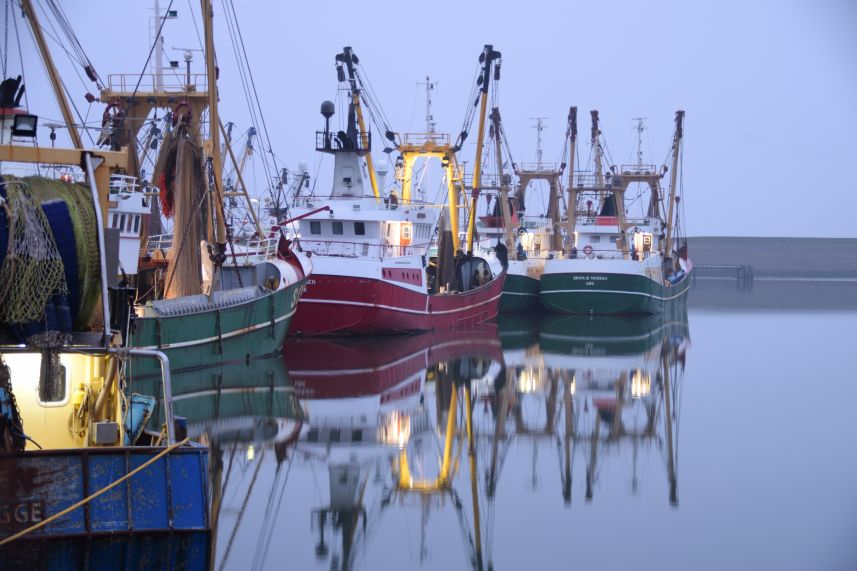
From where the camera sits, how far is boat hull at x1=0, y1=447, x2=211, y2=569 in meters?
8.42

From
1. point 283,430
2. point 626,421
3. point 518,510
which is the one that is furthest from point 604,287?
point 518,510

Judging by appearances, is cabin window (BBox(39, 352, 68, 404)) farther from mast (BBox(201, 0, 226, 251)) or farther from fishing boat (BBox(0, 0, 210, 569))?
mast (BBox(201, 0, 226, 251))

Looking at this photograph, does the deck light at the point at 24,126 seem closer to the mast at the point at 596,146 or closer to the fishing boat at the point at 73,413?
the fishing boat at the point at 73,413

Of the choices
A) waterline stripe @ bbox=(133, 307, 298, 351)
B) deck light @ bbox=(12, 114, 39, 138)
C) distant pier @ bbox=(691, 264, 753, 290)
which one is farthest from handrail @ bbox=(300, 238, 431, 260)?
distant pier @ bbox=(691, 264, 753, 290)

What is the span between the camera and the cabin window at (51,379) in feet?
30.9

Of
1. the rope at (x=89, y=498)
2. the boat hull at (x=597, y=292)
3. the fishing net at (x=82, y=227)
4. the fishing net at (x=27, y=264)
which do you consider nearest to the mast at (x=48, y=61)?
the fishing net at (x=82, y=227)

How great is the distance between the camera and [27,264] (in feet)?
29.9

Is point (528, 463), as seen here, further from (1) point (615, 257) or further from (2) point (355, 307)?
(1) point (615, 257)

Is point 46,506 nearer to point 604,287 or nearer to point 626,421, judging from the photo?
point 626,421

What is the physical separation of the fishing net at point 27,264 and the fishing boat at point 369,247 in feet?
60.4

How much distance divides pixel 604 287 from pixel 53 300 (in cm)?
3226

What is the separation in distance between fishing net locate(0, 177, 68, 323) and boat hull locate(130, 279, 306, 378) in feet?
28.3

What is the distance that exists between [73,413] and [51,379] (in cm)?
55

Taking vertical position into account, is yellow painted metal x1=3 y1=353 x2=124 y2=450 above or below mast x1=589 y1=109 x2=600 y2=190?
below
